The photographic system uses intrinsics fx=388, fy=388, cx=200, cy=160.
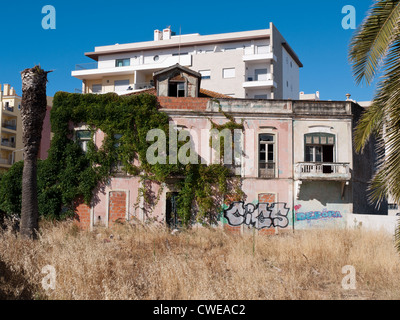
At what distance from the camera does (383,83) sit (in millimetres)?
7566

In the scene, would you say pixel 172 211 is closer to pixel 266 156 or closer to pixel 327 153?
pixel 266 156

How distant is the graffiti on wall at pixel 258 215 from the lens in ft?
69.6

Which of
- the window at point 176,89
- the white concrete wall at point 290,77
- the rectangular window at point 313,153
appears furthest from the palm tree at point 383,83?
the white concrete wall at point 290,77

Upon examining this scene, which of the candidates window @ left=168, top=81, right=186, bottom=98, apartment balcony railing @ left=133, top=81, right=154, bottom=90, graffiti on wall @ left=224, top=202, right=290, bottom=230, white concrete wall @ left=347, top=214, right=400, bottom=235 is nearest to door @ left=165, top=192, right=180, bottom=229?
graffiti on wall @ left=224, top=202, right=290, bottom=230

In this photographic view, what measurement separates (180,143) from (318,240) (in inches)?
389

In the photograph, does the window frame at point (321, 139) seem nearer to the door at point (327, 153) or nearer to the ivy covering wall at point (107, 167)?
the door at point (327, 153)

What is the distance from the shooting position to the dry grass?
835cm

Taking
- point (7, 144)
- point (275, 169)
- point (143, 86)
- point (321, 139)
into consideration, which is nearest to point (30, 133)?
point (275, 169)

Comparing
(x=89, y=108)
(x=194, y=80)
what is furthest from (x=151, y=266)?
(x=194, y=80)

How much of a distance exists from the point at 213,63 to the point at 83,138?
2043cm

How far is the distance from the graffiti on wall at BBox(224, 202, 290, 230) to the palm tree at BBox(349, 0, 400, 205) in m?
13.3

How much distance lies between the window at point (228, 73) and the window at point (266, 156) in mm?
17470

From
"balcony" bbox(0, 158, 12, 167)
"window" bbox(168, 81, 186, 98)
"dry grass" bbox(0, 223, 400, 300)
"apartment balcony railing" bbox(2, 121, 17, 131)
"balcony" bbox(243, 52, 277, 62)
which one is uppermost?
"balcony" bbox(243, 52, 277, 62)

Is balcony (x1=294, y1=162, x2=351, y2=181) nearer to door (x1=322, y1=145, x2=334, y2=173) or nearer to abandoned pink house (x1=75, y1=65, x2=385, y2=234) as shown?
abandoned pink house (x1=75, y1=65, x2=385, y2=234)
